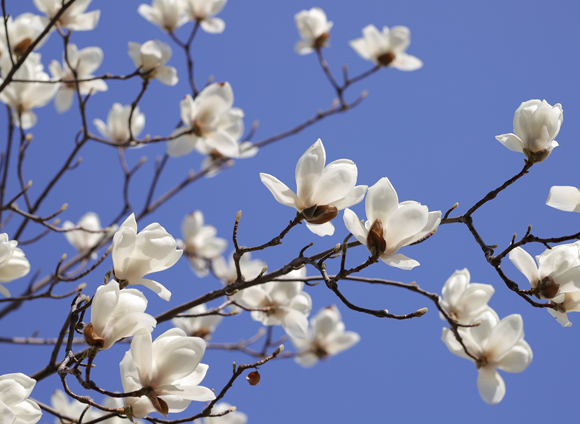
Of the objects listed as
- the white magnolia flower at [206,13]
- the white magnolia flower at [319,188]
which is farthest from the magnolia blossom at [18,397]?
the white magnolia flower at [206,13]

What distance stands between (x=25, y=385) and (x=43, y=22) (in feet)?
5.36

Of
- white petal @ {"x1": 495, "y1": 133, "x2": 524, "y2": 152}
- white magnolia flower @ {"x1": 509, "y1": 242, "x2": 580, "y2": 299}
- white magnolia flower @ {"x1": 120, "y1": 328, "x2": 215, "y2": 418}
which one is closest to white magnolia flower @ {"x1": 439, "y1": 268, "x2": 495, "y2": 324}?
white magnolia flower @ {"x1": 509, "y1": 242, "x2": 580, "y2": 299}

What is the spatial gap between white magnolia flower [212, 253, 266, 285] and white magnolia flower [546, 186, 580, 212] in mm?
1152

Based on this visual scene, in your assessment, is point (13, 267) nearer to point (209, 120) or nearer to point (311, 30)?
point (209, 120)

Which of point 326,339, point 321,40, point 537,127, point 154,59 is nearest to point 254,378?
point 537,127

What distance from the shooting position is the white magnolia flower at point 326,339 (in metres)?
2.51

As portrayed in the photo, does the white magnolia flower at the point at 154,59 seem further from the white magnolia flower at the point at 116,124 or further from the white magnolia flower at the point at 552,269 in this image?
the white magnolia flower at the point at 552,269

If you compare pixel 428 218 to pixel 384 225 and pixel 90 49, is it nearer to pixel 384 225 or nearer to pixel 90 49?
pixel 384 225

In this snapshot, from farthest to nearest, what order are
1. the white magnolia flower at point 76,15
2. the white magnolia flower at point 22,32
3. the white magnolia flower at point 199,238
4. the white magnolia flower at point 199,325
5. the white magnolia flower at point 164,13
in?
the white magnolia flower at point 199,238, the white magnolia flower at point 164,13, the white magnolia flower at point 199,325, the white magnolia flower at point 76,15, the white magnolia flower at point 22,32

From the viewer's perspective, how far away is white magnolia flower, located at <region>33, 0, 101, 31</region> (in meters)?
2.04

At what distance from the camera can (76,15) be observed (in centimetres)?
209

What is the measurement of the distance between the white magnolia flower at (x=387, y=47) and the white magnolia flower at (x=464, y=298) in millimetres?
1709

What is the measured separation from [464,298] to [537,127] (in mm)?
592

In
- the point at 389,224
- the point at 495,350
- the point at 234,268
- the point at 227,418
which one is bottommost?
the point at 227,418
